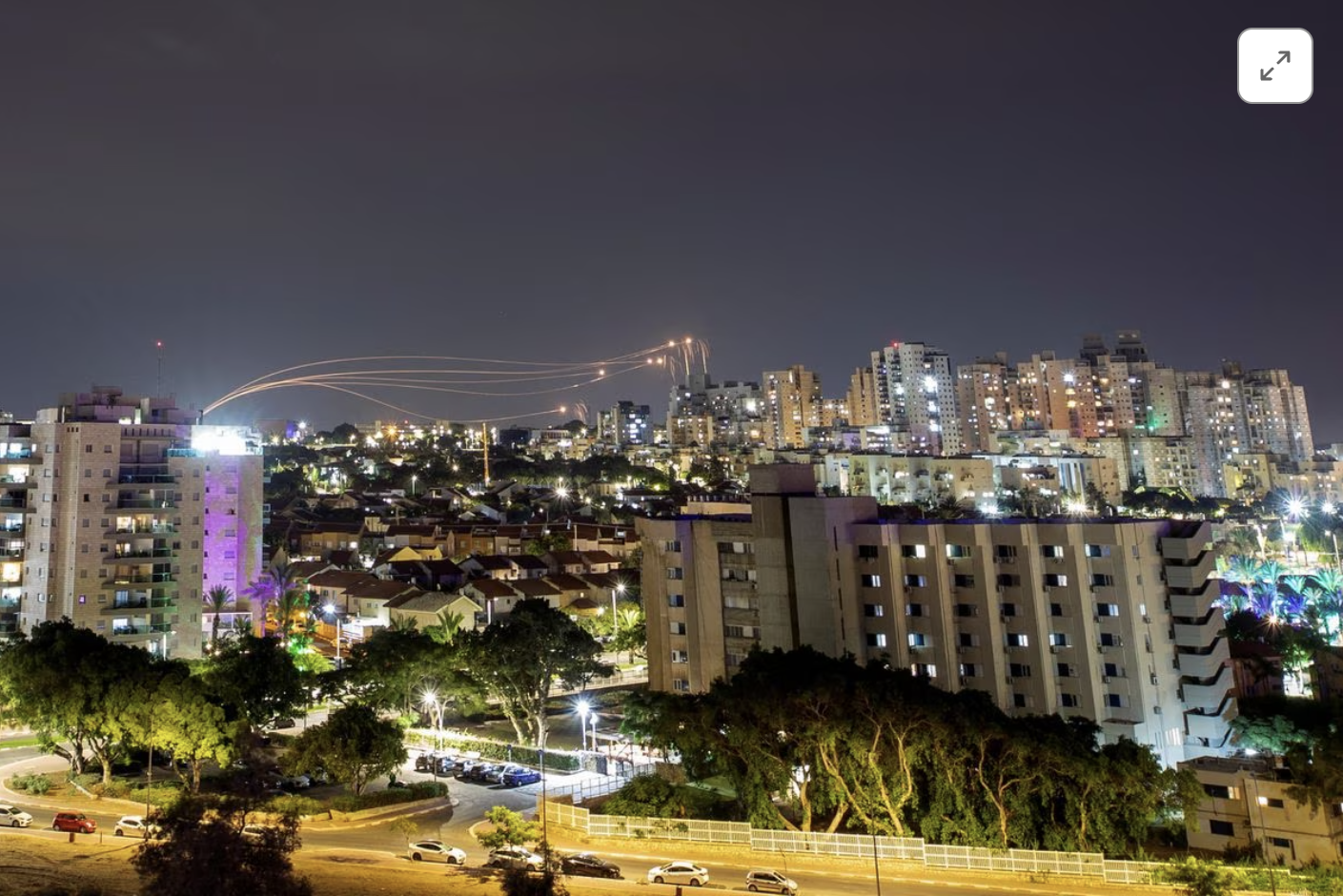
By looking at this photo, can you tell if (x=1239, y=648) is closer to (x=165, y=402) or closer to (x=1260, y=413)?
(x=165, y=402)

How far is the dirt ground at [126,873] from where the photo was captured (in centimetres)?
2484

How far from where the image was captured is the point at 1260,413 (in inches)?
7480

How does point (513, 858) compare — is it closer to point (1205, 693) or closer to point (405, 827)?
point (405, 827)

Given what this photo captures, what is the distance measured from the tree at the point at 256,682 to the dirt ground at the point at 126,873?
8.54 m

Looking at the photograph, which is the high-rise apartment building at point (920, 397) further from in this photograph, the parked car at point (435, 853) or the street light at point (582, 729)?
the parked car at point (435, 853)

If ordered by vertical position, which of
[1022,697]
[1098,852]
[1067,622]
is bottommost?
[1098,852]

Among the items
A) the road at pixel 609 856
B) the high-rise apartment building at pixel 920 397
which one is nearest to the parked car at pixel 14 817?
the road at pixel 609 856

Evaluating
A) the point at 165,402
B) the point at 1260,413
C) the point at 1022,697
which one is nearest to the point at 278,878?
the point at 1022,697

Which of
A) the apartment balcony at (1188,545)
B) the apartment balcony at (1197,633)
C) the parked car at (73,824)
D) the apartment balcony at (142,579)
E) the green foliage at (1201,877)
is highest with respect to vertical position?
→ the apartment balcony at (142,579)

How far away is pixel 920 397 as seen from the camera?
187500mm

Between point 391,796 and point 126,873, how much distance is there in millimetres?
9711

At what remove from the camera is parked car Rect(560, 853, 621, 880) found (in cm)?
2661

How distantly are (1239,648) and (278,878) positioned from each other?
54297 millimetres

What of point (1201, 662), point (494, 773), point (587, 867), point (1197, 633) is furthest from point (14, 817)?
point (1201, 662)
